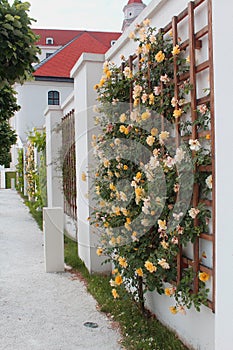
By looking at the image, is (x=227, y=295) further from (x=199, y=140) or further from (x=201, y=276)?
(x=199, y=140)

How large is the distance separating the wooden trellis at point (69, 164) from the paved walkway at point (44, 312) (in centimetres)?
136

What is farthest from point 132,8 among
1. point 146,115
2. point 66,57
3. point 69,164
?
point 146,115

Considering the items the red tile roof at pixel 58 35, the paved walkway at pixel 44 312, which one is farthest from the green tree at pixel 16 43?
the red tile roof at pixel 58 35

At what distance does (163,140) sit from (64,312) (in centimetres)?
204

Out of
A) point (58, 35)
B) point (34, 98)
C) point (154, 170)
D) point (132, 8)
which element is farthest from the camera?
point (58, 35)

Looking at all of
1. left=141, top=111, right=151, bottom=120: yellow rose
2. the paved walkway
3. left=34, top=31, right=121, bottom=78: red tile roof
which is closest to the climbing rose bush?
left=141, top=111, right=151, bottom=120: yellow rose

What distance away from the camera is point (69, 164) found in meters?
7.23

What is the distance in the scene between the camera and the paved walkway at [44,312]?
3104 mm

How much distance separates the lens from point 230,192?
167cm

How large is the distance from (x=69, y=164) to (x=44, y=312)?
12.5 ft

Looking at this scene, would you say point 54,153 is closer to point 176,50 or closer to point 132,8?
point 176,50

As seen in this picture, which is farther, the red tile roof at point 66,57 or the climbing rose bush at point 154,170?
the red tile roof at point 66,57

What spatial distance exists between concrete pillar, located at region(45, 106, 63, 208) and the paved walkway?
245 cm

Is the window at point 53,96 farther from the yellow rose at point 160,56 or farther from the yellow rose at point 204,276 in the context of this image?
the yellow rose at point 204,276
